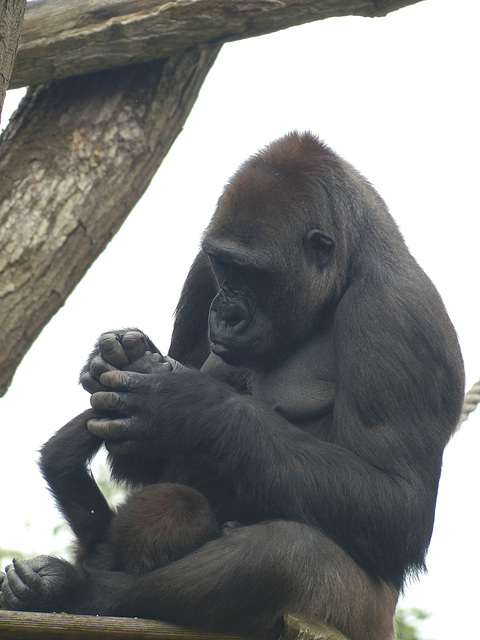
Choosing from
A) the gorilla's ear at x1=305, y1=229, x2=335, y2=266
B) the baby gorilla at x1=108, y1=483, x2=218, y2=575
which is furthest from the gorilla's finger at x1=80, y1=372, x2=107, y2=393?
the gorilla's ear at x1=305, y1=229, x2=335, y2=266

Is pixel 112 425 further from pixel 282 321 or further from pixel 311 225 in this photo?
pixel 311 225

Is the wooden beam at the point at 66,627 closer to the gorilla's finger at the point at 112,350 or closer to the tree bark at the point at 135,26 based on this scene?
the gorilla's finger at the point at 112,350

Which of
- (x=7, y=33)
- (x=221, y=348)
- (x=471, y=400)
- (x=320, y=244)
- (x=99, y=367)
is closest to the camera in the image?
(x=7, y=33)

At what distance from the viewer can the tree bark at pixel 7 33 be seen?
312 centimetres

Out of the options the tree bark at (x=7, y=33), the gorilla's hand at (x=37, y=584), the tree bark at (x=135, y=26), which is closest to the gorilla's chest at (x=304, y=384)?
the gorilla's hand at (x=37, y=584)

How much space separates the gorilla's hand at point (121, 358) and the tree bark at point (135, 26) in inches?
81.1

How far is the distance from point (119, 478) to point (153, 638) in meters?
1.06

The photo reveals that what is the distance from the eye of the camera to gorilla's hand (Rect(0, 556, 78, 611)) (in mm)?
3359

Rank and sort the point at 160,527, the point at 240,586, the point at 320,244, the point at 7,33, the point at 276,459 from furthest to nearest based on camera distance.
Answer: the point at 320,244 < the point at 276,459 < the point at 160,527 < the point at 240,586 < the point at 7,33

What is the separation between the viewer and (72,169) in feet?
17.5

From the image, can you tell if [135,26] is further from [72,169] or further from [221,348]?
[221,348]

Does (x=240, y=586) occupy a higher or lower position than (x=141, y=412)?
lower

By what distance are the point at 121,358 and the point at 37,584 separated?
2.93ft

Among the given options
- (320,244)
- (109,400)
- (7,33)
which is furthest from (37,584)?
(7,33)
